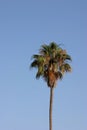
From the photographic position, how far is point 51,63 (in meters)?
129

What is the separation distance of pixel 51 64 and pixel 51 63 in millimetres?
116

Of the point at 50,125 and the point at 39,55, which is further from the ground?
the point at 39,55

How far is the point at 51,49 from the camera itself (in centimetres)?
13000

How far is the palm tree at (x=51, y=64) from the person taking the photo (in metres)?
128

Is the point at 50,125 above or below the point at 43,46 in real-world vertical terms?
below

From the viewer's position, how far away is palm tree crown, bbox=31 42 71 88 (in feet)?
421

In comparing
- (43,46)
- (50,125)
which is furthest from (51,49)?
(50,125)

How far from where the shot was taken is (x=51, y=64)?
5074 inches

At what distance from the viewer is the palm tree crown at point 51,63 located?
12838 cm

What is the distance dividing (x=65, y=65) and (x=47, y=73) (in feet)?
8.59

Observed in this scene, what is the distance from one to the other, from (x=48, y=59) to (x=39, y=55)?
4.51 ft

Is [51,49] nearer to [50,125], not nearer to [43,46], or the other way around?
[43,46]

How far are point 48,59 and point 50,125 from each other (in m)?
7.85

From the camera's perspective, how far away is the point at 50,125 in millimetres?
127125
